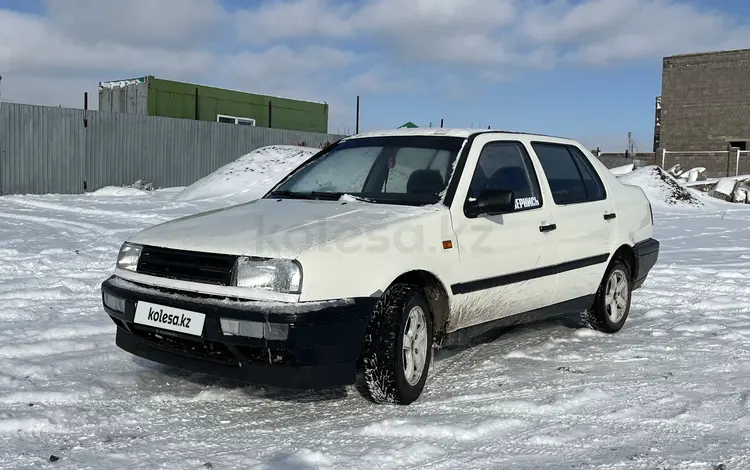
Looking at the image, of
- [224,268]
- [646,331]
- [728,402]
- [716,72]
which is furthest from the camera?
[716,72]

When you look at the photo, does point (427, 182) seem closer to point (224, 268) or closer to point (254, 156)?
point (224, 268)

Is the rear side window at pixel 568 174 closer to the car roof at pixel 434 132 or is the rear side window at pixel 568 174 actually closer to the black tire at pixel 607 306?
the car roof at pixel 434 132

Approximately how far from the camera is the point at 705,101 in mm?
34438

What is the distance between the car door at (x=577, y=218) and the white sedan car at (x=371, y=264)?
0.02 meters

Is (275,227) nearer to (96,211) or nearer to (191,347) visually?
(191,347)

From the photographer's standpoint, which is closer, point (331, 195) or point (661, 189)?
point (331, 195)

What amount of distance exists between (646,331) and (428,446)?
307cm

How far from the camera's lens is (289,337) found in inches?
126

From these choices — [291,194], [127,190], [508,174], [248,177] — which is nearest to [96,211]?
[248,177]

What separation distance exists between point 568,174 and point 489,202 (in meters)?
1.39

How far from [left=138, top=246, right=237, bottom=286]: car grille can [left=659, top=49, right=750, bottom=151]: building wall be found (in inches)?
1397

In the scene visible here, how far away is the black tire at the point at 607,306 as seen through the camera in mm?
5445

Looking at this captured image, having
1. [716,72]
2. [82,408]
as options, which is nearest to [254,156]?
[82,408]

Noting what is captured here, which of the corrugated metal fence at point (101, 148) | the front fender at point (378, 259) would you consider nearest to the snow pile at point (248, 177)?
the corrugated metal fence at point (101, 148)
